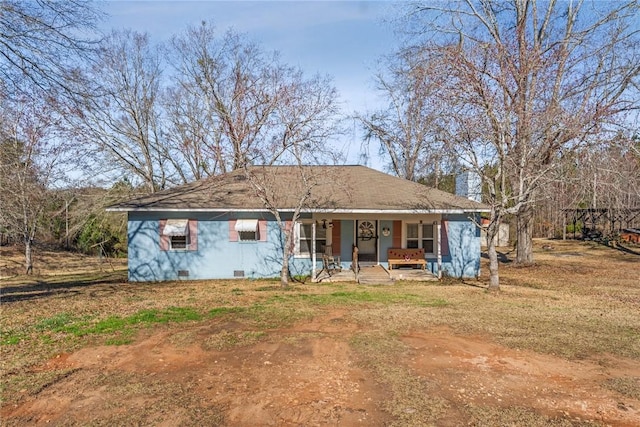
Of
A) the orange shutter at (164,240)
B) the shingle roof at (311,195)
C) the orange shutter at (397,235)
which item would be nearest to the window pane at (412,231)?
the orange shutter at (397,235)

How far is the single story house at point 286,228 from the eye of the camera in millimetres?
13383

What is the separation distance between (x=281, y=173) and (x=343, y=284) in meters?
6.62

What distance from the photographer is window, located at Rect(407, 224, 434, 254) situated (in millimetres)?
14461

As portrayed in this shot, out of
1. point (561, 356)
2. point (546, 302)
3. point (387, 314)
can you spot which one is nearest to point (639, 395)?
point (561, 356)

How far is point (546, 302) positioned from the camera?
9789 mm

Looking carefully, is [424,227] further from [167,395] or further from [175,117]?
[175,117]

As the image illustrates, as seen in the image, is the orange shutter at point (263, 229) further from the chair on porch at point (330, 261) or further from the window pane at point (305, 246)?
the chair on porch at point (330, 261)

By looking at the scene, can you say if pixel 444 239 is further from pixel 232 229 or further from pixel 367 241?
pixel 232 229

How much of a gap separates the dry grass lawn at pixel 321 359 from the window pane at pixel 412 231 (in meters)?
4.43

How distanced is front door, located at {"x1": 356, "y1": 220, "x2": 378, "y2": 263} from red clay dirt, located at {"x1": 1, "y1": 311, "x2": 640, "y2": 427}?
8.37m

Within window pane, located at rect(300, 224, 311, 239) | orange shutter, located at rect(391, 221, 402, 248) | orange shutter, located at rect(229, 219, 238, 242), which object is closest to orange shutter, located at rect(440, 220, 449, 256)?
orange shutter, located at rect(391, 221, 402, 248)

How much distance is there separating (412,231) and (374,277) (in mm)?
2931

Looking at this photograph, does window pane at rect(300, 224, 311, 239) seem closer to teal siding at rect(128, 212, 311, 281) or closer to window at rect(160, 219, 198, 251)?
teal siding at rect(128, 212, 311, 281)

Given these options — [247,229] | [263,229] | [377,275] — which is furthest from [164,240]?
[377,275]
